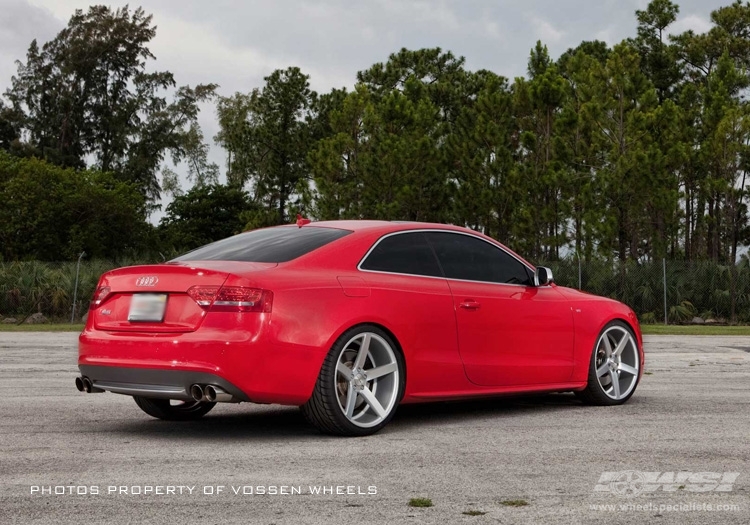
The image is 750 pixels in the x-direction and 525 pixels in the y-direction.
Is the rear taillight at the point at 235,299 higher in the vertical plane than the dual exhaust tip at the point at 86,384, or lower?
higher

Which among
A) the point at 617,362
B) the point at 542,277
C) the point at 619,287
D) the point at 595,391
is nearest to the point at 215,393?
the point at 542,277

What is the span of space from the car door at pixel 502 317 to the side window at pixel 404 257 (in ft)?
0.37

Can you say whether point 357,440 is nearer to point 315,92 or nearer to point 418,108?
point 418,108

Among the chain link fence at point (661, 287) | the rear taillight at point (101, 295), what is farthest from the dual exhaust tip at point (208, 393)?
the chain link fence at point (661, 287)

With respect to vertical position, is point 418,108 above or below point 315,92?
below

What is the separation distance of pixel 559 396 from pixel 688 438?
278cm

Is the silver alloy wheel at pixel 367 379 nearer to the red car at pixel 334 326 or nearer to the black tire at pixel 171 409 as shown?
the red car at pixel 334 326

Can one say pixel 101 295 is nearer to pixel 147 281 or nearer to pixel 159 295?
pixel 147 281

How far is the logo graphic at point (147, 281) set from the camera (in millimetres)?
6879

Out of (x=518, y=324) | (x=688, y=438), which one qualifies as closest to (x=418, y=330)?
(x=518, y=324)

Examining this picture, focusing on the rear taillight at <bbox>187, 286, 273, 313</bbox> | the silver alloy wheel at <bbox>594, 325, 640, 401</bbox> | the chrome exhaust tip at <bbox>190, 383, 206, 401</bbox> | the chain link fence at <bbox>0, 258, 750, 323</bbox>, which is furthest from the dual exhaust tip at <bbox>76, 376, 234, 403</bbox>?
the chain link fence at <bbox>0, 258, 750, 323</bbox>

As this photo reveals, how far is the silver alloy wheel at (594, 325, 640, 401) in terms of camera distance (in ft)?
29.6

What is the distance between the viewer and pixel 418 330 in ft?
24.1

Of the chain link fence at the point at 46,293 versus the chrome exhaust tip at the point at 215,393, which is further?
the chain link fence at the point at 46,293
